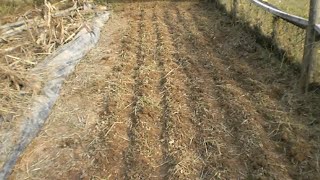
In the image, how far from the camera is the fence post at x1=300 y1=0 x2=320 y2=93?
366 centimetres

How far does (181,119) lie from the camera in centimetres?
372

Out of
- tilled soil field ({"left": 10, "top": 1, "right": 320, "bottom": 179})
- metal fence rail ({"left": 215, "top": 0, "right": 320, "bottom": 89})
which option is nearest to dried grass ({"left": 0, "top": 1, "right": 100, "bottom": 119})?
tilled soil field ({"left": 10, "top": 1, "right": 320, "bottom": 179})

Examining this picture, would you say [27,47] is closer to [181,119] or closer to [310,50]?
[181,119]

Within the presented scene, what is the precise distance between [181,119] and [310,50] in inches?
60.7

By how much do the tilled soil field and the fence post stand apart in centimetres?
19

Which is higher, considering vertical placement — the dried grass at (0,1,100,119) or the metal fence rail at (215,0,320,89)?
the metal fence rail at (215,0,320,89)

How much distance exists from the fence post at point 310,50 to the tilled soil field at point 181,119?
0.19 meters

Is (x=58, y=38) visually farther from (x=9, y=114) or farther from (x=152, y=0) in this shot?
(x=152, y=0)

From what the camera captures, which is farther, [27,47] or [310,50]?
[27,47]

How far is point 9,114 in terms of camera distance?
3934 mm

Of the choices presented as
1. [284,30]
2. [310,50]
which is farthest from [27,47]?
[310,50]

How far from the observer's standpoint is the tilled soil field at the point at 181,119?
307 centimetres

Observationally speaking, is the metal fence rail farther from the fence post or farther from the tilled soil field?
the tilled soil field

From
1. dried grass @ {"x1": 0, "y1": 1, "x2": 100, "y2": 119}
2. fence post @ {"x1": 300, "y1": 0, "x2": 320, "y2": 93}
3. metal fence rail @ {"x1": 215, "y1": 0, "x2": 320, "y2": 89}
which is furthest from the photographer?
dried grass @ {"x1": 0, "y1": 1, "x2": 100, "y2": 119}
